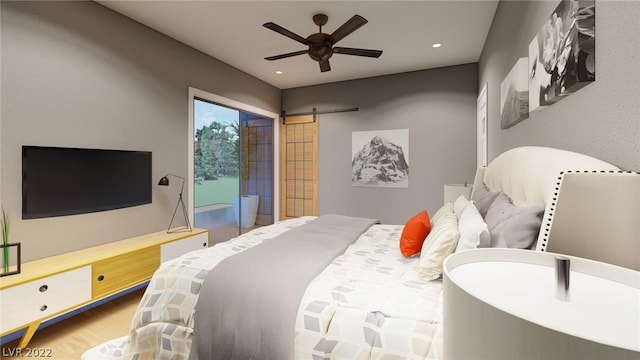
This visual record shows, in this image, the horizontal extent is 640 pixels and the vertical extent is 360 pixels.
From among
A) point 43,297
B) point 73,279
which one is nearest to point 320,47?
point 73,279

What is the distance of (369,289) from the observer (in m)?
1.33

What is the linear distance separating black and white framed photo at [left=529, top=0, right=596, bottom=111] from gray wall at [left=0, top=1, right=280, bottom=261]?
135 inches

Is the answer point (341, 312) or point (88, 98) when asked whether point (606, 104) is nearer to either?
point (341, 312)

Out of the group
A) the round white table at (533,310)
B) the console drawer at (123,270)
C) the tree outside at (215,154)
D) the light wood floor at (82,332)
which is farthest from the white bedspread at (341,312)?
the tree outside at (215,154)

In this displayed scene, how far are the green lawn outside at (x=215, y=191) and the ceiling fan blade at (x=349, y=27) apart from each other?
2.54 m

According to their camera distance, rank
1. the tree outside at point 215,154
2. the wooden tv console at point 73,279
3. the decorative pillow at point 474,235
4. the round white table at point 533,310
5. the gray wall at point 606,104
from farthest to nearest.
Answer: the tree outside at point 215,154, the wooden tv console at point 73,279, the decorative pillow at point 474,235, the gray wall at point 606,104, the round white table at point 533,310

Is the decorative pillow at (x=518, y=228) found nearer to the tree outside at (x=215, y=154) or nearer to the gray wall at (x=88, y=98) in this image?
the gray wall at (x=88, y=98)

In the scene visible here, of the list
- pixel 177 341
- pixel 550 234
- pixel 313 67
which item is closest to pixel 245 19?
pixel 313 67

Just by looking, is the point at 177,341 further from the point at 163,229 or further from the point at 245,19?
the point at 245,19

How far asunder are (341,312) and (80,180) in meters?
2.58

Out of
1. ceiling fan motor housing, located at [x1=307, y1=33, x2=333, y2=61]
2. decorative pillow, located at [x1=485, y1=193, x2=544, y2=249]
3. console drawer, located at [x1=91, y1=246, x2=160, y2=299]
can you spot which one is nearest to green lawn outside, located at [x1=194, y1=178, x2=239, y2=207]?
console drawer, located at [x1=91, y1=246, x2=160, y2=299]

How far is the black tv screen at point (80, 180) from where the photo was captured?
85.9 inches

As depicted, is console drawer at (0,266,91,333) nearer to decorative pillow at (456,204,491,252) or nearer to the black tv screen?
the black tv screen

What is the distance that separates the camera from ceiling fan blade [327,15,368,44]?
2186 millimetres
